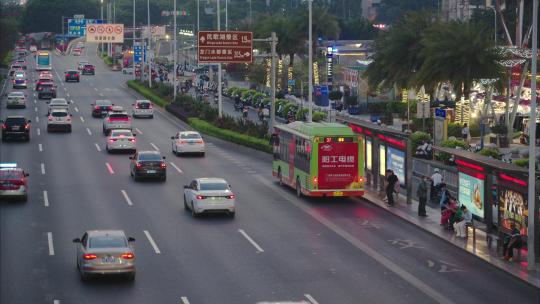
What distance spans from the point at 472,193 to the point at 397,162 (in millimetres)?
8366

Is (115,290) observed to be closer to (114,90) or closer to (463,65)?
(463,65)

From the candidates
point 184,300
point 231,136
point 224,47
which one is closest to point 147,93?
point 224,47

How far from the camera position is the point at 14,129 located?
67.5m

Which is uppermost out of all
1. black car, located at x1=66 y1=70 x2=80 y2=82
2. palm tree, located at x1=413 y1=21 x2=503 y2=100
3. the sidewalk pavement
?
palm tree, located at x1=413 y1=21 x2=503 y2=100

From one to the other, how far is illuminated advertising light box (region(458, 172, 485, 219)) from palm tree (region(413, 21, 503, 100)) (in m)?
33.6

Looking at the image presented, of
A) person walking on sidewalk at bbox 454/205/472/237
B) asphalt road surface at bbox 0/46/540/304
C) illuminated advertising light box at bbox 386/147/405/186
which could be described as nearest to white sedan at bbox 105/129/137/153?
asphalt road surface at bbox 0/46/540/304

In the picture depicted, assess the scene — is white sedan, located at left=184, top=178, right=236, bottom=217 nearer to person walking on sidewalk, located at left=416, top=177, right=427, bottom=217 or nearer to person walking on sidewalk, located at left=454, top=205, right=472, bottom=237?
person walking on sidewalk, located at left=416, top=177, right=427, bottom=217

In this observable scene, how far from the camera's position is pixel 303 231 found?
3866 cm

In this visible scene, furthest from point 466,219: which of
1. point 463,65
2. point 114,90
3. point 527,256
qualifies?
point 114,90

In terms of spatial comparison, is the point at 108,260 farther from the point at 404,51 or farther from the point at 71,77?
the point at 71,77

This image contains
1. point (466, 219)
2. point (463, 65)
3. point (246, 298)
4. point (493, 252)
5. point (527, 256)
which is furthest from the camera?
point (463, 65)

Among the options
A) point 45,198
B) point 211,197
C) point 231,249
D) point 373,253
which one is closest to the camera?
point 373,253

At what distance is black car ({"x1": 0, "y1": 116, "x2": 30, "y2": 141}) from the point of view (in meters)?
67.4

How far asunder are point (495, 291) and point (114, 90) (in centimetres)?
9234
